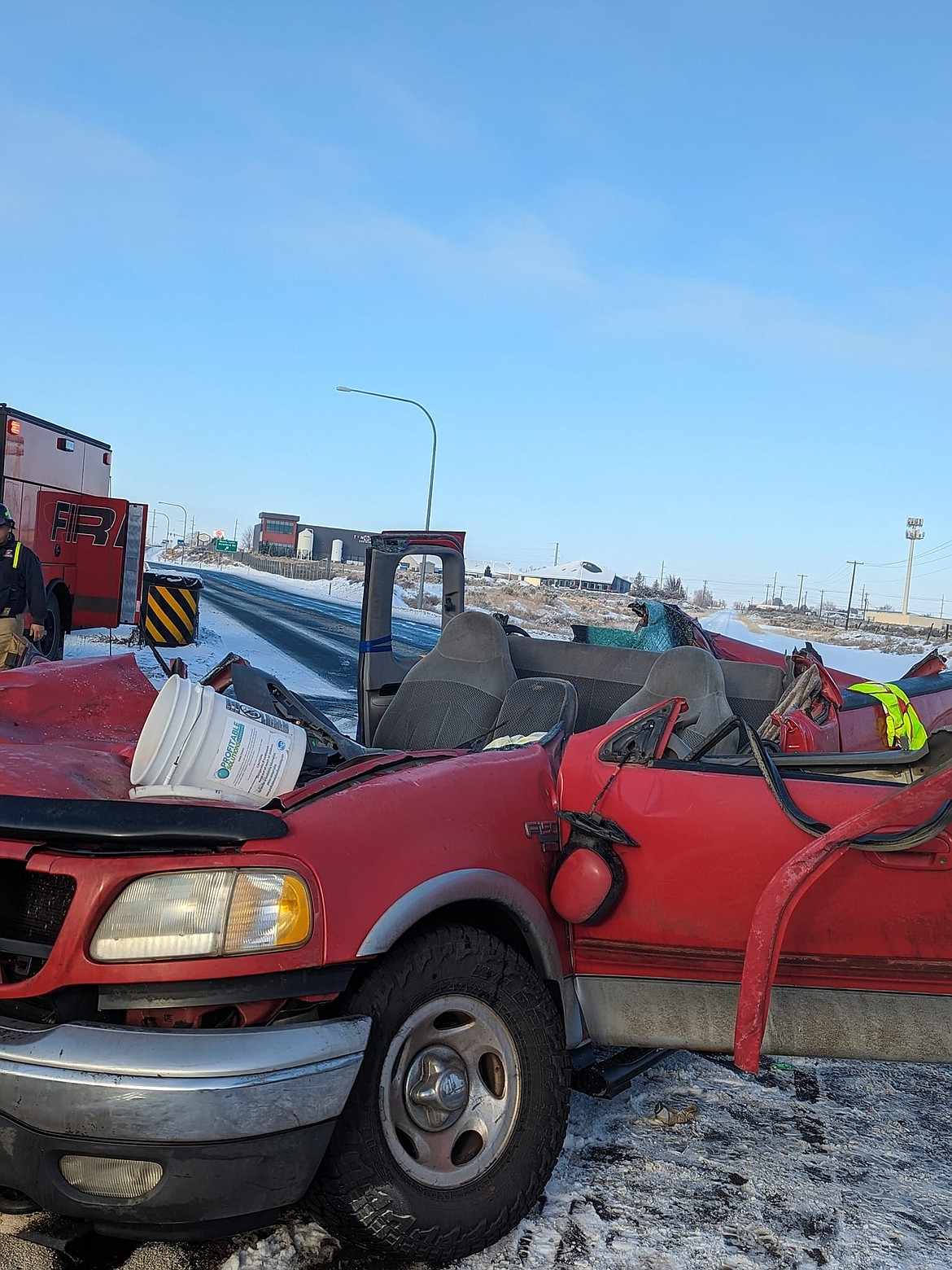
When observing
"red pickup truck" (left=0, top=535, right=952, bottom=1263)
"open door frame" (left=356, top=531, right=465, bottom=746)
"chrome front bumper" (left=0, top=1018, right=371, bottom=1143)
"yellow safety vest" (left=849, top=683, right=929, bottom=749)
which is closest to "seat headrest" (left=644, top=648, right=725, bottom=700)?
"yellow safety vest" (left=849, top=683, right=929, bottom=749)

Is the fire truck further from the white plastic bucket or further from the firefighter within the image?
the white plastic bucket

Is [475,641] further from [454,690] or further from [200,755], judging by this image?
[200,755]

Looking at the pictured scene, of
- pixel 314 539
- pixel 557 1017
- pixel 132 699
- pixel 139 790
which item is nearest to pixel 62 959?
pixel 139 790

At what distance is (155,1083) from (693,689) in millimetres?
3561

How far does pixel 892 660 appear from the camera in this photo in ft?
111

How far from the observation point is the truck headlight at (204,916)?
2160mm

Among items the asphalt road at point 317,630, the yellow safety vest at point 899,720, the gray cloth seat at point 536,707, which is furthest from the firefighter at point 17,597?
the yellow safety vest at point 899,720

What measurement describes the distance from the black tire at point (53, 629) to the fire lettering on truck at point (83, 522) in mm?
948

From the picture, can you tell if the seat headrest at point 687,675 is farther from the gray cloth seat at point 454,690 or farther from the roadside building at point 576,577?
the roadside building at point 576,577

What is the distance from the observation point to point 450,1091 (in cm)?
246

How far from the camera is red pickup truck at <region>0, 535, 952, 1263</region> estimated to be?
80.4 inches

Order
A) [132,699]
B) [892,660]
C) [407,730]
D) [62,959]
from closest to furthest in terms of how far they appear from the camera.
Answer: [62,959], [132,699], [407,730], [892,660]

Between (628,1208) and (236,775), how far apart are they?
4.91 feet

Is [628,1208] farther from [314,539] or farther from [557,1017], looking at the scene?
[314,539]
